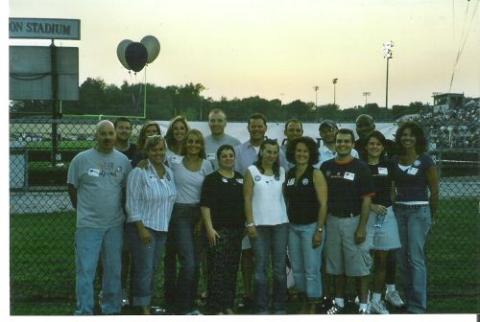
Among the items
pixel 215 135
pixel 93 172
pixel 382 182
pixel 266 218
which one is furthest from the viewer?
pixel 215 135

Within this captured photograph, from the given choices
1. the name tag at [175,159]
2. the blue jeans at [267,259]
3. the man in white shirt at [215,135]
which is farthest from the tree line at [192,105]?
the blue jeans at [267,259]

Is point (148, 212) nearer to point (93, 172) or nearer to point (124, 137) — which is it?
point (93, 172)

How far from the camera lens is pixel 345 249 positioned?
15.3 feet

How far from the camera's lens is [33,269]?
621 centimetres

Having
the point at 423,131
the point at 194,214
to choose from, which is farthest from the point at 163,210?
the point at 423,131

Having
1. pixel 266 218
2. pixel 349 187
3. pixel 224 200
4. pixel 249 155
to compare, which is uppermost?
pixel 249 155

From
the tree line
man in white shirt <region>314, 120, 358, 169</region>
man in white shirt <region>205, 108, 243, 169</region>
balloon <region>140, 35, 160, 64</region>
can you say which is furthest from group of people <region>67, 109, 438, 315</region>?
the tree line

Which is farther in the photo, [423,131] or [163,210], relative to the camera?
[423,131]

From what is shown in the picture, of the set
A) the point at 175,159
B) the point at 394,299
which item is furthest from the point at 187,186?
the point at 394,299

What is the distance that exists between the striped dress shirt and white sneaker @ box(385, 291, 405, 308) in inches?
76.8

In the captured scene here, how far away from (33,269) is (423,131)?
385 centimetres

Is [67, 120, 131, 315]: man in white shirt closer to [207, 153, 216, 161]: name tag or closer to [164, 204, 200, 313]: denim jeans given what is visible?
[164, 204, 200, 313]: denim jeans

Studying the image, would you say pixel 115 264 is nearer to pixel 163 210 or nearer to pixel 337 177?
pixel 163 210

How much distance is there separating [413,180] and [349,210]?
1.91ft
